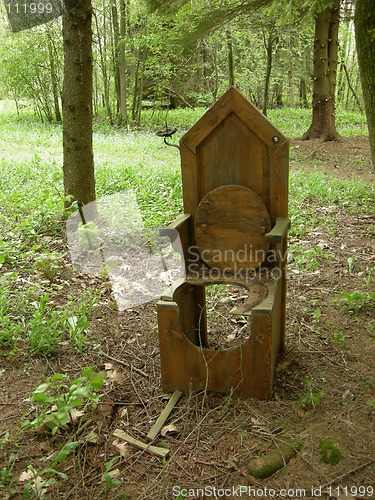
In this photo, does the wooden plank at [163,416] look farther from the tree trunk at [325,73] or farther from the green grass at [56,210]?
the tree trunk at [325,73]

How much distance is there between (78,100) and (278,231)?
3.12m

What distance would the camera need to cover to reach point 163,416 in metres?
2.58

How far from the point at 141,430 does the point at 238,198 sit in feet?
4.92

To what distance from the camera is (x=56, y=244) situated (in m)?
4.87

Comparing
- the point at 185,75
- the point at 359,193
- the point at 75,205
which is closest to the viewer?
the point at 75,205

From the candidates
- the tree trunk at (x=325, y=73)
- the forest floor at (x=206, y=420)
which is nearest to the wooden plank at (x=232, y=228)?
the forest floor at (x=206, y=420)

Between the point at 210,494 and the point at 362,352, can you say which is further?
the point at 362,352

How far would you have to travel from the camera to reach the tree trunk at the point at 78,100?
15.3 ft

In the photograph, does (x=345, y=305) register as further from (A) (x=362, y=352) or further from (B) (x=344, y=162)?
(B) (x=344, y=162)

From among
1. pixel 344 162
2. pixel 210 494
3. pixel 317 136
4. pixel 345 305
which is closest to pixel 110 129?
pixel 317 136

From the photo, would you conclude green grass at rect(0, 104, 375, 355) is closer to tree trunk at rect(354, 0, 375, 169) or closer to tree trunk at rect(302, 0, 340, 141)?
tree trunk at rect(354, 0, 375, 169)
